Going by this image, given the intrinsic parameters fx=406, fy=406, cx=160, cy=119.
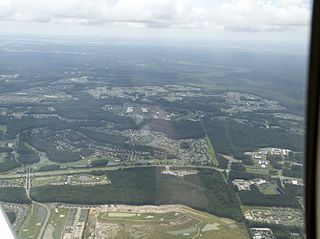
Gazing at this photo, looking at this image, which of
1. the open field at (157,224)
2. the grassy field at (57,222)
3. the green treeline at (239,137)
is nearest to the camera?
the green treeline at (239,137)

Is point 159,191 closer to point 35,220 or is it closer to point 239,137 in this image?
point 239,137

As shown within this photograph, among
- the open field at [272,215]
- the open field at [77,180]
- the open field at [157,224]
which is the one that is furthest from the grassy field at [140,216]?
the open field at [272,215]

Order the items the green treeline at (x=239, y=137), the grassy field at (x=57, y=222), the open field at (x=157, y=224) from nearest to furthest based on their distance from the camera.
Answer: the green treeline at (x=239, y=137) < the open field at (x=157, y=224) < the grassy field at (x=57, y=222)

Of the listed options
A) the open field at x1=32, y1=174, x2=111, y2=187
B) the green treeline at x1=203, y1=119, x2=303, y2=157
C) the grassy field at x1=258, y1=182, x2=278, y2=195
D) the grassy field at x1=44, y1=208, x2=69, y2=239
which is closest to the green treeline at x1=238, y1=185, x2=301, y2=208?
the grassy field at x1=258, y1=182, x2=278, y2=195

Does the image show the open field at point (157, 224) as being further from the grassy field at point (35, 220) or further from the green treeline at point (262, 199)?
the grassy field at point (35, 220)

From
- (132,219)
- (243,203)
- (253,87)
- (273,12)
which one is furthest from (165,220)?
(273,12)

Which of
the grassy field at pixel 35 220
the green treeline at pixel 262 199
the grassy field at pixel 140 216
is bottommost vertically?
the grassy field at pixel 35 220

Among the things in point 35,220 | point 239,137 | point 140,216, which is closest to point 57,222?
point 35,220

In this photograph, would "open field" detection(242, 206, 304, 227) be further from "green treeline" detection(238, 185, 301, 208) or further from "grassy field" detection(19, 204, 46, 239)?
"grassy field" detection(19, 204, 46, 239)
